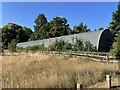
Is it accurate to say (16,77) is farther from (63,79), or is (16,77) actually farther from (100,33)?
(100,33)

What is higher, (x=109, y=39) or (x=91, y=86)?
(x=109, y=39)

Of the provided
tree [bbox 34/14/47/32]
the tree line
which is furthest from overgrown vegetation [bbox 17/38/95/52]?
tree [bbox 34/14/47/32]

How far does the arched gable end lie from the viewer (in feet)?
111

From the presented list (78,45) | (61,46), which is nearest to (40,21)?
(61,46)

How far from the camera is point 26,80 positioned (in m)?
8.77

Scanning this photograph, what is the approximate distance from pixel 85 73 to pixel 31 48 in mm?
31795

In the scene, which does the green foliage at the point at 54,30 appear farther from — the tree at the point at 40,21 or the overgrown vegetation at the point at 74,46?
the overgrown vegetation at the point at 74,46

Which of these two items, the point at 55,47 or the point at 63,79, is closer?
the point at 63,79

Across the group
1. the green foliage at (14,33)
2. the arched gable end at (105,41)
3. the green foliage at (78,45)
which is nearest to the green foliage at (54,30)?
the green foliage at (14,33)

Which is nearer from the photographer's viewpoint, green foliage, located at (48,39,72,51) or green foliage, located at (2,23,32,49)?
green foliage, located at (48,39,72,51)

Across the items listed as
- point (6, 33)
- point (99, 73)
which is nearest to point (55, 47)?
point (99, 73)

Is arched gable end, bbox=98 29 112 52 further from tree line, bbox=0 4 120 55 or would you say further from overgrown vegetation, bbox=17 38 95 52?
tree line, bbox=0 4 120 55

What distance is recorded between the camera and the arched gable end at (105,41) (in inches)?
1334

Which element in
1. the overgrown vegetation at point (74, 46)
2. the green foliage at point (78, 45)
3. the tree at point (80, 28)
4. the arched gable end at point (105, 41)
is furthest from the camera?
the tree at point (80, 28)
